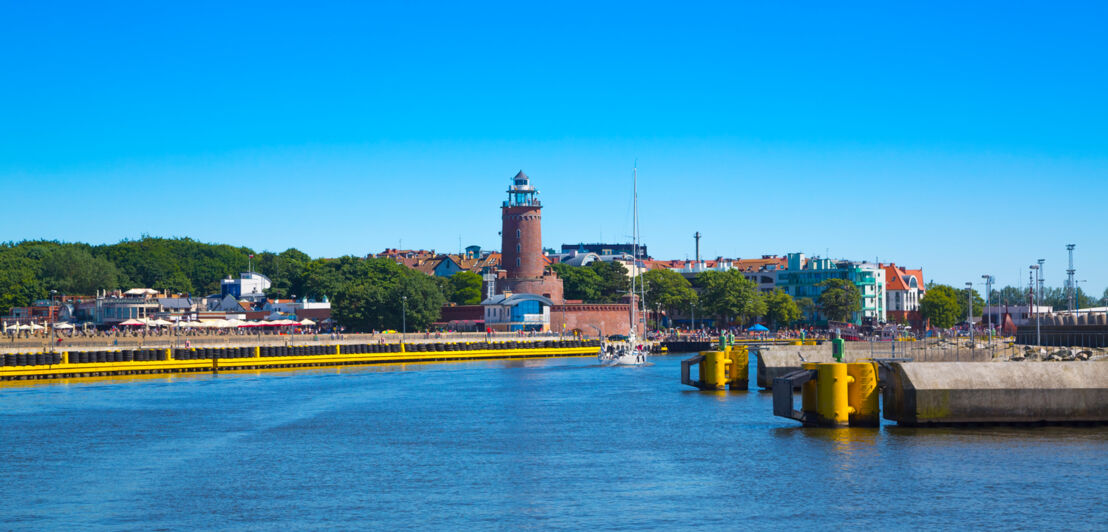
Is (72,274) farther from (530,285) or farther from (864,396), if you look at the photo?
(864,396)

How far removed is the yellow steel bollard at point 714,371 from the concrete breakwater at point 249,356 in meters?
40.9

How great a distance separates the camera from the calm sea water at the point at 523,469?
2748 centimetres

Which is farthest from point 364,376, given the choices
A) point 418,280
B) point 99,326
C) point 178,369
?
point 99,326

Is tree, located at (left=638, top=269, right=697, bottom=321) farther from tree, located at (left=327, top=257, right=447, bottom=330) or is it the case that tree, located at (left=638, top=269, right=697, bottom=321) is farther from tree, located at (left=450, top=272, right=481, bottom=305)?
tree, located at (left=327, top=257, right=447, bottom=330)

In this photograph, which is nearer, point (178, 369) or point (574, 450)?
point (574, 450)

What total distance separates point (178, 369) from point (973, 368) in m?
61.1

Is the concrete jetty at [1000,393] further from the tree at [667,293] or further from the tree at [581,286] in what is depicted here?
the tree at [581,286]

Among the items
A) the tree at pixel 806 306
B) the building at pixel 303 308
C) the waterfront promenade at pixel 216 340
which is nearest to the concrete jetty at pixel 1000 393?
the waterfront promenade at pixel 216 340

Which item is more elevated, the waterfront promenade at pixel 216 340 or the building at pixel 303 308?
the building at pixel 303 308

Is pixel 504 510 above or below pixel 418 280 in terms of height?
below

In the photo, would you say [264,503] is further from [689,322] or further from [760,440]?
[689,322]

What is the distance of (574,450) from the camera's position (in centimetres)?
3859

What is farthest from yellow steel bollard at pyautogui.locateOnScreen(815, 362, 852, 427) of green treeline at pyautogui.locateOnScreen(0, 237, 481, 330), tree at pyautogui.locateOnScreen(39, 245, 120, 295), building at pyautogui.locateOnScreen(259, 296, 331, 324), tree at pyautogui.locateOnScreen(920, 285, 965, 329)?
tree at pyautogui.locateOnScreen(39, 245, 120, 295)

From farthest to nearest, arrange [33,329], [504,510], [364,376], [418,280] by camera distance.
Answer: [418,280] → [33,329] → [364,376] → [504,510]
